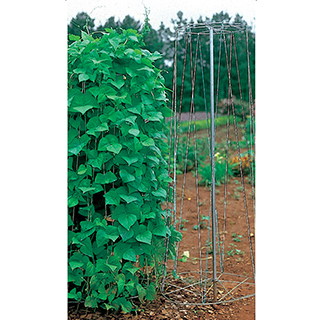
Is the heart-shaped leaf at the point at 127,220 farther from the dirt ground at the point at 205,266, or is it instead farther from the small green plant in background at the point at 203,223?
the small green plant in background at the point at 203,223

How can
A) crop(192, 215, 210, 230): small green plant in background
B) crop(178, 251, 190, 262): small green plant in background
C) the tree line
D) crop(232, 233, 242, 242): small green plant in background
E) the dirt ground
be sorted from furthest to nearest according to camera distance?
the tree line < crop(192, 215, 210, 230): small green plant in background < crop(232, 233, 242, 242): small green plant in background < crop(178, 251, 190, 262): small green plant in background < the dirt ground

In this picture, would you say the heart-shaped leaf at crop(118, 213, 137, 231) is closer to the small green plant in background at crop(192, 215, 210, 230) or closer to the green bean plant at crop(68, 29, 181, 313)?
the green bean plant at crop(68, 29, 181, 313)

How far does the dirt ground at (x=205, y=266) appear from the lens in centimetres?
221

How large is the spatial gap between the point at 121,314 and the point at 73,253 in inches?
18.3

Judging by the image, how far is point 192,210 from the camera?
4.65 metres

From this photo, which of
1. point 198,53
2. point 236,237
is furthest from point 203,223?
point 198,53

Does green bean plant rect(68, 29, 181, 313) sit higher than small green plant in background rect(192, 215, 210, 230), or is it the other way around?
green bean plant rect(68, 29, 181, 313)

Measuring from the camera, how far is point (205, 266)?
317 centimetres

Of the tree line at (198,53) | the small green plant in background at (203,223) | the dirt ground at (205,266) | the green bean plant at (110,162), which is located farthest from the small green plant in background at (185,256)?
the tree line at (198,53)

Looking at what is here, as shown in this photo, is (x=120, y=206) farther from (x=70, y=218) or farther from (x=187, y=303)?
(x=187, y=303)

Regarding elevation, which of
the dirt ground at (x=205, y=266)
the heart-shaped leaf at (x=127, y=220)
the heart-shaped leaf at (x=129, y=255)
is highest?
the heart-shaped leaf at (x=127, y=220)

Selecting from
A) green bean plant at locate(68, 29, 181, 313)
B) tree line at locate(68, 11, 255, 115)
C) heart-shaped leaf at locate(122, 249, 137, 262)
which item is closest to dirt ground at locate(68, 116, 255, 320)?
green bean plant at locate(68, 29, 181, 313)

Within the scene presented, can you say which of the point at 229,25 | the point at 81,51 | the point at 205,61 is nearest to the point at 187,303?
the point at 81,51

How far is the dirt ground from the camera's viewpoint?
86.9 inches
